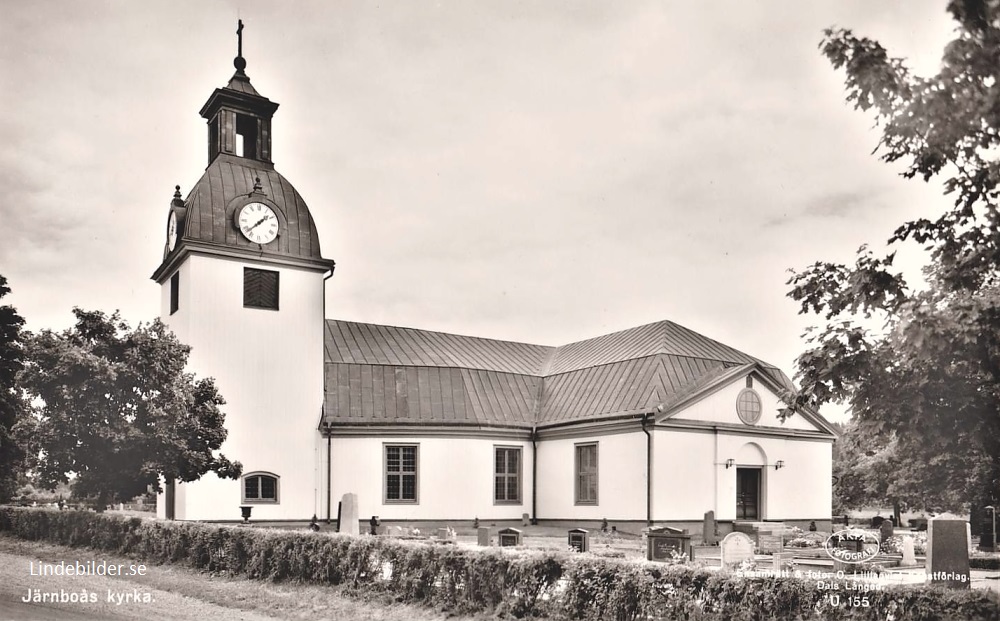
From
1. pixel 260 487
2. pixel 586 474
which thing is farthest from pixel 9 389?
pixel 586 474

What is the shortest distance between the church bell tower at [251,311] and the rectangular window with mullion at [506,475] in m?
6.13

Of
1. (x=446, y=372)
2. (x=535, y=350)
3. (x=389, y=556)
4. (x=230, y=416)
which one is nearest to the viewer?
(x=389, y=556)

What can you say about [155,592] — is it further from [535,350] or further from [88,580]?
[535,350]

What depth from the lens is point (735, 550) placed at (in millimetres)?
19719

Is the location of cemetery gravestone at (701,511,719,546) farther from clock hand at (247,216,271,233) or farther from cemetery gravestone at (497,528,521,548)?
clock hand at (247,216,271,233)

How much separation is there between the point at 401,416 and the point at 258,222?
7610 mm

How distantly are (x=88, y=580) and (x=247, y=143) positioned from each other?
18.3 meters

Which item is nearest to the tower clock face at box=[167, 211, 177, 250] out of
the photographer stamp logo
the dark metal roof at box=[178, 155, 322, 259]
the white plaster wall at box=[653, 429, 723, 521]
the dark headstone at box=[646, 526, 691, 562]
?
the dark metal roof at box=[178, 155, 322, 259]

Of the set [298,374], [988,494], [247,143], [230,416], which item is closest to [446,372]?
[298,374]

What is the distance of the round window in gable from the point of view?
30.0 meters

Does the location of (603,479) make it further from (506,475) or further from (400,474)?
(400,474)

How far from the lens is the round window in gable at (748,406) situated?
30.0 m

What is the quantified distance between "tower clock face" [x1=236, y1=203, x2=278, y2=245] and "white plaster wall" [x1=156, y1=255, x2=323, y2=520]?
89cm

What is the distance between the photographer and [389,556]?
572 inches
